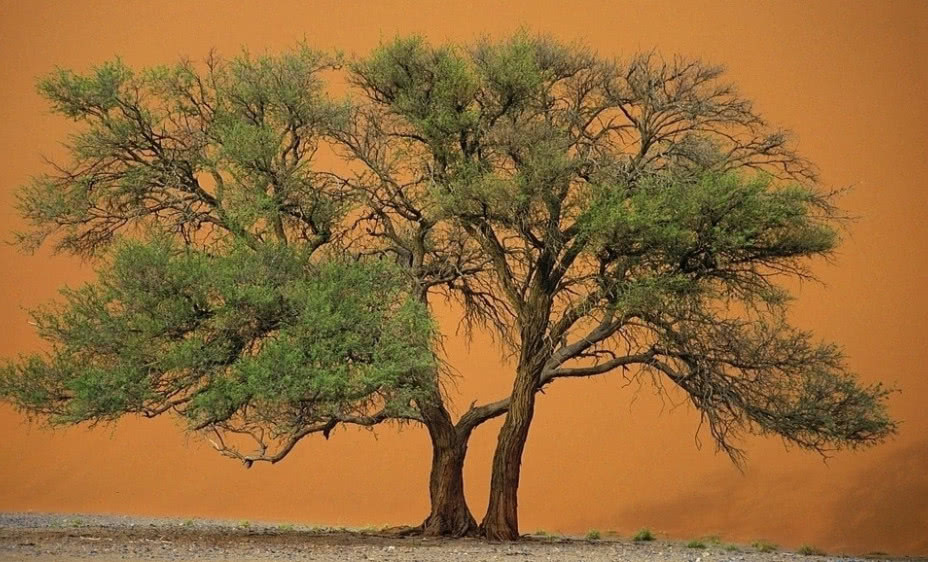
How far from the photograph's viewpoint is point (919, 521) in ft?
93.7

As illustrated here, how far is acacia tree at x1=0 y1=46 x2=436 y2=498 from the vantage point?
17.7 m

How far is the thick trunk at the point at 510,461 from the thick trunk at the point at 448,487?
1.95ft

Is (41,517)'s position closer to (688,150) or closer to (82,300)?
(82,300)

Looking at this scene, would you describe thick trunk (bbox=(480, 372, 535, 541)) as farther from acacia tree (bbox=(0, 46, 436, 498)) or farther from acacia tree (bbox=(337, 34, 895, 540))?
acacia tree (bbox=(0, 46, 436, 498))

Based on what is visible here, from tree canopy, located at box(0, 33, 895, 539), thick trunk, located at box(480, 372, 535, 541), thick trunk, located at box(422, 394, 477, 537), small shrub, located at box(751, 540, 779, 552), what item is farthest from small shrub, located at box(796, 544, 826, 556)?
thick trunk, located at box(422, 394, 477, 537)

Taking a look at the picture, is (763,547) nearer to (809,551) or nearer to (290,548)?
(809,551)

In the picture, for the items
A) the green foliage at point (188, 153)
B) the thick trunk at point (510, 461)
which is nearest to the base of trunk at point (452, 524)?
the thick trunk at point (510, 461)

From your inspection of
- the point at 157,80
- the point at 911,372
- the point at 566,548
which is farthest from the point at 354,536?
the point at 911,372

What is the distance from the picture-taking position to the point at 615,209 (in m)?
18.5

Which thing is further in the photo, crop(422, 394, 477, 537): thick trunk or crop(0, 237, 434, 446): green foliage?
crop(422, 394, 477, 537): thick trunk

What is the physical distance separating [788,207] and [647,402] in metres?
16.9

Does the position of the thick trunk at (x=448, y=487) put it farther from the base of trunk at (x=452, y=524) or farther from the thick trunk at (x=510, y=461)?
the thick trunk at (x=510, y=461)

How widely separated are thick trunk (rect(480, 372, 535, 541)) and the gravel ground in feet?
2.03

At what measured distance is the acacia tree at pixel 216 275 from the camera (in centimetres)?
1773
